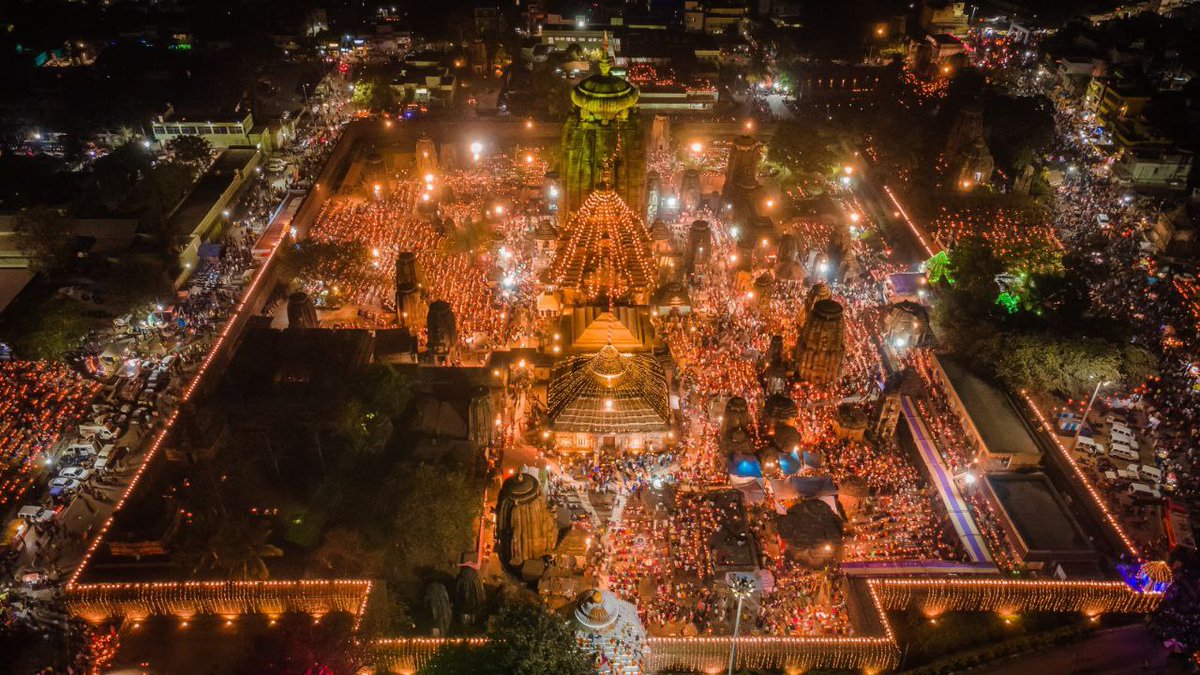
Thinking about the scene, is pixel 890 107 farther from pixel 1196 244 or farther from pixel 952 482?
pixel 952 482

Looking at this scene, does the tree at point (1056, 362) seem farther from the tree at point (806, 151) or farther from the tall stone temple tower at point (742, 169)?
the tree at point (806, 151)

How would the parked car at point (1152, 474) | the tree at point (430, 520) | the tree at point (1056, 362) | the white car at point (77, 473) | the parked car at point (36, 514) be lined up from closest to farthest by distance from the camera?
the tree at point (430, 520) → the parked car at point (36, 514) → the white car at point (77, 473) → the parked car at point (1152, 474) → the tree at point (1056, 362)

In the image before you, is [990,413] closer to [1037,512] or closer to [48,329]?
[1037,512]

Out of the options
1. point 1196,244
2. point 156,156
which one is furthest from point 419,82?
point 1196,244

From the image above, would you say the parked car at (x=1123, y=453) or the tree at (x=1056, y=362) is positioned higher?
the tree at (x=1056, y=362)

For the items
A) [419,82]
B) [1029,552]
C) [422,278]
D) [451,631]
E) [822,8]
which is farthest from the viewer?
[822,8]

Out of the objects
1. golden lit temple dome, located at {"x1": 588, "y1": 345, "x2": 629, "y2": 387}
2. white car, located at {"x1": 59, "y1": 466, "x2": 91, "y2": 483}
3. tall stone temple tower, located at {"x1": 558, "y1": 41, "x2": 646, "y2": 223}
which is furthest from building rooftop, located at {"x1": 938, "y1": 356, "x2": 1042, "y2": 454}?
white car, located at {"x1": 59, "y1": 466, "x2": 91, "y2": 483}

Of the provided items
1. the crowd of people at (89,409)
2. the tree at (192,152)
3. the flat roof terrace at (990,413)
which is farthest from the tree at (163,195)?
the flat roof terrace at (990,413)
